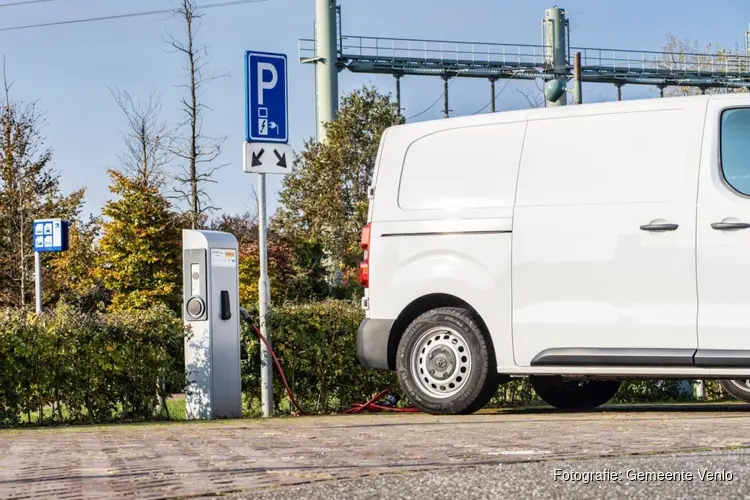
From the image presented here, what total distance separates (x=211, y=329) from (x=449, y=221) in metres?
2.61

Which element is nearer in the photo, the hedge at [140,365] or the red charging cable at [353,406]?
the hedge at [140,365]

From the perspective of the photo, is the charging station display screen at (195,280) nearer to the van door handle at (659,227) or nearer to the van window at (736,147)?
the van door handle at (659,227)

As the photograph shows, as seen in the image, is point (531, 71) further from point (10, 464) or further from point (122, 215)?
point (10, 464)

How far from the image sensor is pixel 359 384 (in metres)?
10.5

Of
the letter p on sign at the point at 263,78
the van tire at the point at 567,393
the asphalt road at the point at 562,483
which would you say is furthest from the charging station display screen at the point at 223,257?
the asphalt road at the point at 562,483

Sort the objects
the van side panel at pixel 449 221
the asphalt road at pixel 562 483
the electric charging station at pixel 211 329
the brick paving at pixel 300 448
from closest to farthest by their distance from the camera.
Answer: the asphalt road at pixel 562 483 → the brick paving at pixel 300 448 → the van side panel at pixel 449 221 → the electric charging station at pixel 211 329

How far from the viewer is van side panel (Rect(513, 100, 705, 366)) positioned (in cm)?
777

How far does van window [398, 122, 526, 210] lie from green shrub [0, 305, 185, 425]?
A: 269cm

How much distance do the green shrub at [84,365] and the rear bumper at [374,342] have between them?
6.36 ft

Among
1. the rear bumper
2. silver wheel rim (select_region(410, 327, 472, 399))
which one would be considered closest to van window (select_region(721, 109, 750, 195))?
silver wheel rim (select_region(410, 327, 472, 399))

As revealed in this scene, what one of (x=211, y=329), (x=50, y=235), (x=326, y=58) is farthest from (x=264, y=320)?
(x=326, y=58)

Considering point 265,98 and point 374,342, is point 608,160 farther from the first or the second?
point 265,98

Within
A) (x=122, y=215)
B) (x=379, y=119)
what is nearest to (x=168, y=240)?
(x=122, y=215)

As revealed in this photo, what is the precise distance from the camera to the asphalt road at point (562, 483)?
4.10m
